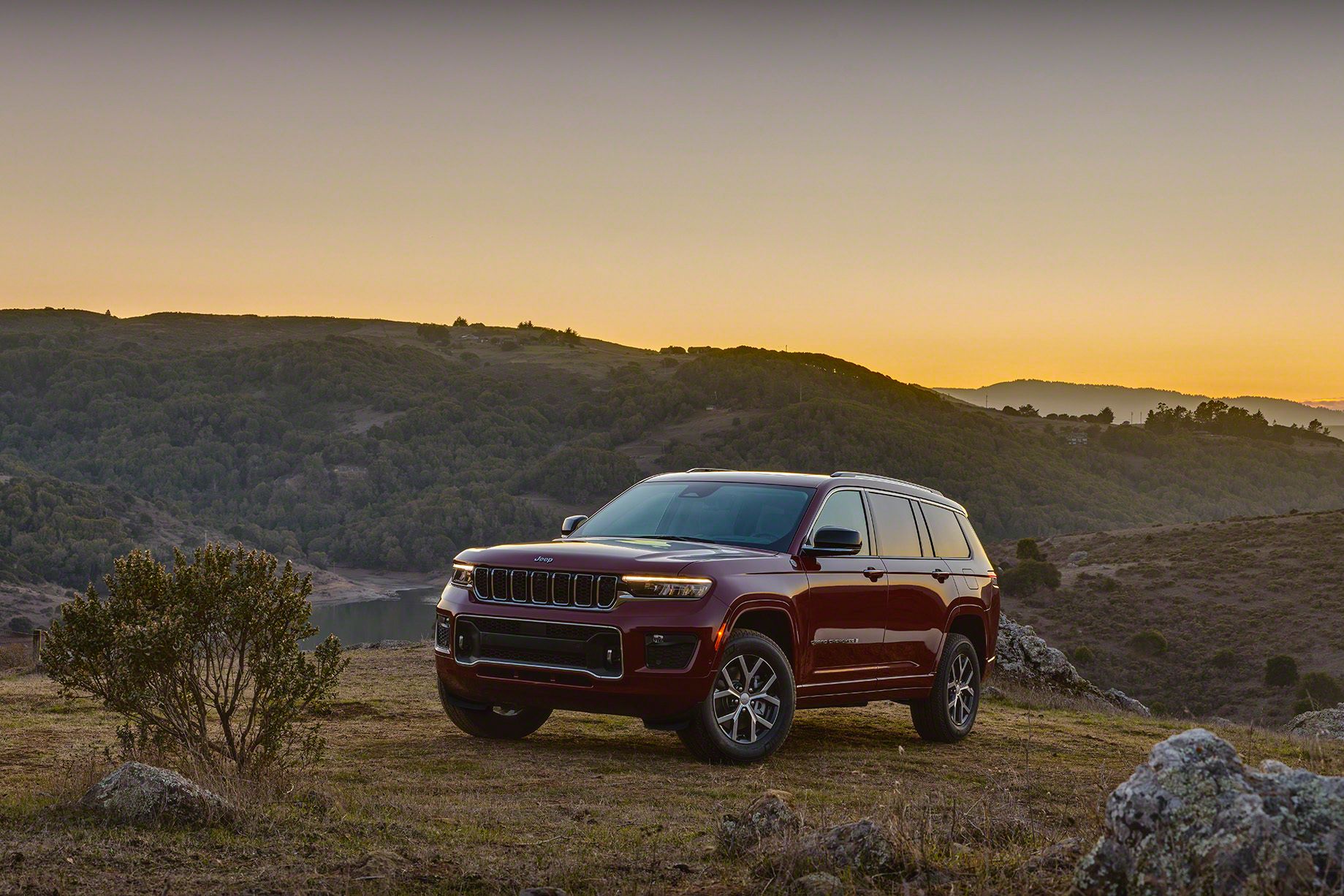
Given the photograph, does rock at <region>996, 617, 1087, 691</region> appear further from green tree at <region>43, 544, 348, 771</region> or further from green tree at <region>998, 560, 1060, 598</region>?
green tree at <region>998, 560, 1060, 598</region>

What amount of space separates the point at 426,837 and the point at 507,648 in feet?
9.05

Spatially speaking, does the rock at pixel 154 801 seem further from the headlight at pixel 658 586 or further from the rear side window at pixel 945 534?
the rear side window at pixel 945 534

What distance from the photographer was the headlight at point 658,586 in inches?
337

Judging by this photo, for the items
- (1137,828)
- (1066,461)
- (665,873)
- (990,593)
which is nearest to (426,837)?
(665,873)

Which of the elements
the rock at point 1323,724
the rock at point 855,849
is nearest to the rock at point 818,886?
the rock at point 855,849

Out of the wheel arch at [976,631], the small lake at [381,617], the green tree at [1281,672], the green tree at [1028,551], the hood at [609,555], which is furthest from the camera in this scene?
the green tree at [1028,551]

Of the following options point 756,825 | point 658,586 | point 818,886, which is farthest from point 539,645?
point 818,886

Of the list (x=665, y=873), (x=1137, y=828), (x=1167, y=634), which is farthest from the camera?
(x=1167, y=634)

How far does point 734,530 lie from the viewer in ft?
31.8

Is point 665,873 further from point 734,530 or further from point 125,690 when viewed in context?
point 734,530

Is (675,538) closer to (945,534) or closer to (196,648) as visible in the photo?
(945,534)

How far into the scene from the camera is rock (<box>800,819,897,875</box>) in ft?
16.7

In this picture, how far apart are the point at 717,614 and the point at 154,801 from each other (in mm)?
3678

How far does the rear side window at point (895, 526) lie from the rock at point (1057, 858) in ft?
17.4
